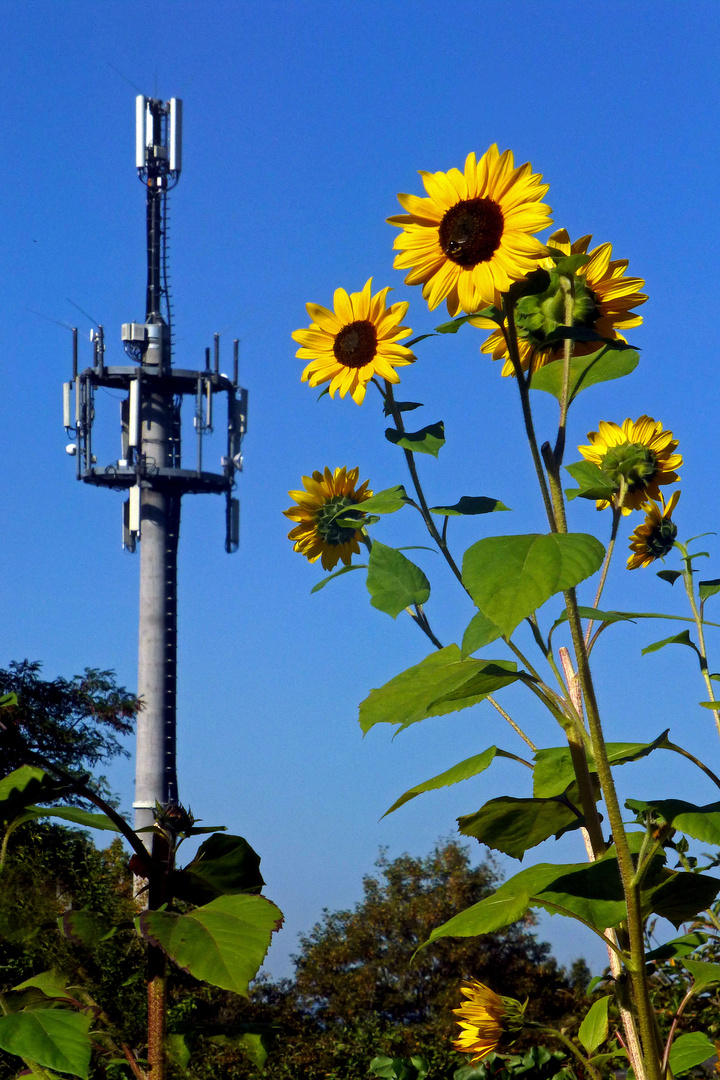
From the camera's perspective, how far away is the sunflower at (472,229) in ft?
3.14

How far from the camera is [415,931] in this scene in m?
10.3

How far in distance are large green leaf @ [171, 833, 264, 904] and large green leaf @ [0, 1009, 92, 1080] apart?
0.13 metres

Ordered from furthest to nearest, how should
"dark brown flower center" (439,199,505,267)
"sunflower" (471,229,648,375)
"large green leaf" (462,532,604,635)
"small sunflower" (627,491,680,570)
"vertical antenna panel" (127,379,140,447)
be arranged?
1. "vertical antenna panel" (127,379,140,447)
2. "small sunflower" (627,491,680,570)
3. "sunflower" (471,229,648,375)
4. "dark brown flower center" (439,199,505,267)
5. "large green leaf" (462,532,604,635)

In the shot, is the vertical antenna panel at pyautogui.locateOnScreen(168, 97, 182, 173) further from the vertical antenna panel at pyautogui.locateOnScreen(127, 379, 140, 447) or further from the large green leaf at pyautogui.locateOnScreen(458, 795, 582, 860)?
the large green leaf at pyautogui.locateOnScreen(458, 795, 582, 860)

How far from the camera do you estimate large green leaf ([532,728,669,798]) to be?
3.37 ft

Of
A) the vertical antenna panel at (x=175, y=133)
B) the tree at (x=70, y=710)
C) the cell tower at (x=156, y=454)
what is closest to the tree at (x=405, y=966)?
the tree at (x=70, y=710)

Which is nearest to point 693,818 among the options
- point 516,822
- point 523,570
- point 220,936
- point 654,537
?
point 516,822

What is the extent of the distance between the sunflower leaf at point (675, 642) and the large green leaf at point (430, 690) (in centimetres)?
33

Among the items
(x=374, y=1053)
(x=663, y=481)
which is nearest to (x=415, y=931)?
(x=374, y=1053)

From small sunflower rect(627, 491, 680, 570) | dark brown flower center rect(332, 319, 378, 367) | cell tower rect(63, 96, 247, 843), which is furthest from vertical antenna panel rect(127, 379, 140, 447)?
dark brown flower center rect(332, 319, 378, 367)

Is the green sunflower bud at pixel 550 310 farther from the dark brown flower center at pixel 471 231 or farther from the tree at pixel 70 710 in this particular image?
the tree at pixel 70 710

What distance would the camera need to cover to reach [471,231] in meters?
0.99

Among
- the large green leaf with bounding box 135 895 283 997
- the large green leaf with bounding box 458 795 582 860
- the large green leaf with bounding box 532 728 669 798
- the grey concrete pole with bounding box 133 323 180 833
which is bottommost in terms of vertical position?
the large green leaf with bounding box 135 895 283 997

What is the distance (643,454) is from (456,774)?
0.59 meters
